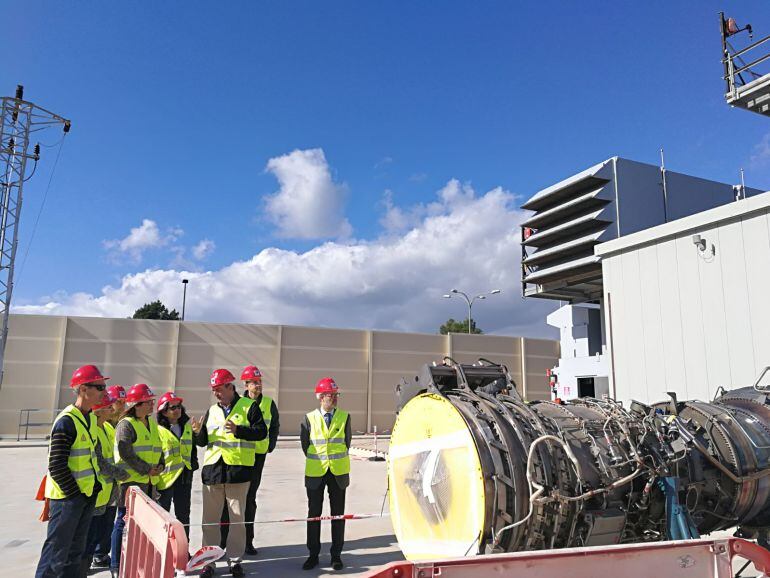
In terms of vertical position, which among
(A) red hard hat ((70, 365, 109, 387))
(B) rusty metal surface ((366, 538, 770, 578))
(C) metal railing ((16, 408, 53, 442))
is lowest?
(C) metal railing ((16, 408, 53, 442))

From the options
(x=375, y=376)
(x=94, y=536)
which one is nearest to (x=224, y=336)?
(x=375, y=376)

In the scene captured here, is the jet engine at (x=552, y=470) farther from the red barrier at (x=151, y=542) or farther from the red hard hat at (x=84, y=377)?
the red hard hat at (x=84, y=377)

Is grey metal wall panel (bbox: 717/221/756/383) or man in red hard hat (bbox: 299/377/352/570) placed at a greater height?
grey metal wall panel (bbox: 717/221/756/383)

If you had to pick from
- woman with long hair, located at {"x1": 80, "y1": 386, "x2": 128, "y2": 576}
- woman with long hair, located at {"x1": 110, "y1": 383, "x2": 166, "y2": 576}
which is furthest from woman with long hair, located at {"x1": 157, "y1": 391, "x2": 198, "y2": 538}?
woman with long hair, located at {"x1": 80, "y1": 386, "x2": 128, "y2": 576}

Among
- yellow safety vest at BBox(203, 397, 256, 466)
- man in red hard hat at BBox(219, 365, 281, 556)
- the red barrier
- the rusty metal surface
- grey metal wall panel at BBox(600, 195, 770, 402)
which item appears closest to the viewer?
the rusty metal surface

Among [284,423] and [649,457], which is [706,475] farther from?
[284,423]

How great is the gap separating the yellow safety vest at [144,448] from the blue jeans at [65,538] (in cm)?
110

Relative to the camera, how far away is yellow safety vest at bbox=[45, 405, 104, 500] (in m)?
4.15

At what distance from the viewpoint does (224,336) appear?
23453mm

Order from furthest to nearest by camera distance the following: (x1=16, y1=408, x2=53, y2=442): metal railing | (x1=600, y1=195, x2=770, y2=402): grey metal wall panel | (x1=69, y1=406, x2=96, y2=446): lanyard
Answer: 1. (x1=16, y1=408, x2=53, y2=442): metal railing
2. (x1=600, y1=195, x2=770, y2=402): grey metal wall panel
3. (x1=69, y1=406, x2=96, y2=446): lanyard

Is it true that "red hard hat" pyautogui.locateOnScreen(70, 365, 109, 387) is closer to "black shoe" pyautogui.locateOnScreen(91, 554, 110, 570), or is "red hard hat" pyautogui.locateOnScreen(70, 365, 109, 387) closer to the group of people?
the group of people

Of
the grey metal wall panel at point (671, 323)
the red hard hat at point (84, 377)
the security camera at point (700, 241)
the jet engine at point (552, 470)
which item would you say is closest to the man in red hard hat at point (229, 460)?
the red hard hat at point (84, 377)

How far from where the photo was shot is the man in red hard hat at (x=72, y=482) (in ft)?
13.2

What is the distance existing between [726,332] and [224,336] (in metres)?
19.3
